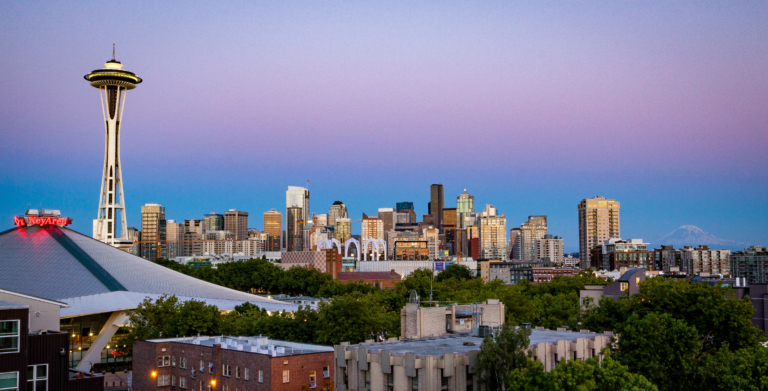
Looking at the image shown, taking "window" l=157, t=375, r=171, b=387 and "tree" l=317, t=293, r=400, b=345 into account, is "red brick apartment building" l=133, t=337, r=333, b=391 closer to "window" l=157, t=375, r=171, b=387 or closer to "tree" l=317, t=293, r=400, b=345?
"window" l=157, t=375, r=171, b=387

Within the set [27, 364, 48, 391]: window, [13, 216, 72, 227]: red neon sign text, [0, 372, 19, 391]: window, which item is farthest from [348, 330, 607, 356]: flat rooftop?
[13, 216, 72, 227]: red neon sign text

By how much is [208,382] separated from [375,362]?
21.5 meters

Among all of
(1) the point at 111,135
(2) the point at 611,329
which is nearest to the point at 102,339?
(2) the point at 611,329

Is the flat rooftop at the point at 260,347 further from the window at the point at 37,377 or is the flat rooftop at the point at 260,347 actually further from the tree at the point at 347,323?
the window at the point at 37,377

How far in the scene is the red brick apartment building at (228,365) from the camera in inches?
2043

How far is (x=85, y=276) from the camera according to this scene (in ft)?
345

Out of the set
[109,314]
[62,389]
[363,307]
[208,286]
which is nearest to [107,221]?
[208,286]

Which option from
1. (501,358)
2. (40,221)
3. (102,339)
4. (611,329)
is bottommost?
(102,339)

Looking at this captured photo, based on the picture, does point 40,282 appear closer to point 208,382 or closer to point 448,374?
point 208,382

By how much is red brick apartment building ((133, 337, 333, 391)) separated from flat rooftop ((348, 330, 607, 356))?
8.32 m

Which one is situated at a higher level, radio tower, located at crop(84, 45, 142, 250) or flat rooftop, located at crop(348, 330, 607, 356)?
radio tower, located at crop(84, 45, 142, 250)

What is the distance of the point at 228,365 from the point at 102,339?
4200cm

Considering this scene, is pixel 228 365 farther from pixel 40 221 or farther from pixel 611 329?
pixel 40 221

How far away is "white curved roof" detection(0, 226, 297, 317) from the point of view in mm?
97312
